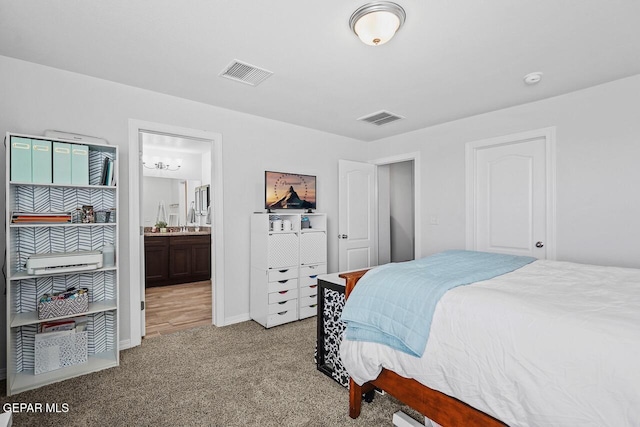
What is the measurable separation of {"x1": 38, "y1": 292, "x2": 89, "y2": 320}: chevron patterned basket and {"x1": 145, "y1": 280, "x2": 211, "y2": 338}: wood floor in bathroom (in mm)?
927

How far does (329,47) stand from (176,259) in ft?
14.9

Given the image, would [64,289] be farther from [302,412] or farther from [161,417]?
[302,412]

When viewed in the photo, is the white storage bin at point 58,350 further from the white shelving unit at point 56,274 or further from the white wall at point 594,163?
the white wall at point 594,163

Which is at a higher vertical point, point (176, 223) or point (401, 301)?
point (176, 223)

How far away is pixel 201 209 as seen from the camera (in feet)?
20.0

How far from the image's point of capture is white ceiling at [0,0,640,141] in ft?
5.84

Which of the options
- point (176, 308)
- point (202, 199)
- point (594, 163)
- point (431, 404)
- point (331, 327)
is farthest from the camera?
point (202, 199)

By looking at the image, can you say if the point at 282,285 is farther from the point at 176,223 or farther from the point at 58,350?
the point at 176,223

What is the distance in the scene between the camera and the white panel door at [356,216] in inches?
173

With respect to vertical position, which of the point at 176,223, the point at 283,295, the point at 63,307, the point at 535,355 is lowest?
the point at 283,295

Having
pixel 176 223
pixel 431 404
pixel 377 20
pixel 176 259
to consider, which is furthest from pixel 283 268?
pixel 176 223

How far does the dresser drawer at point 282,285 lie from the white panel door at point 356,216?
1035 millimetres

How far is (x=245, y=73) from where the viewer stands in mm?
2574

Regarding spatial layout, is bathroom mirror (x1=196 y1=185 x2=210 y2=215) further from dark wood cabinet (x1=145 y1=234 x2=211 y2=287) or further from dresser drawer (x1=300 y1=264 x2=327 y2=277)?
dresser drawer (x1=300 y1=264 x2=327 y2=277)
